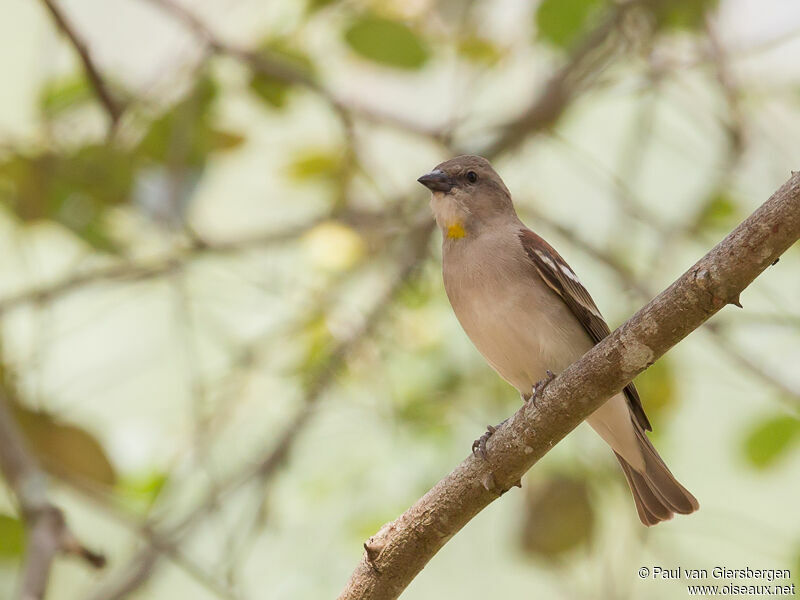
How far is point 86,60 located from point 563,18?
2011mm

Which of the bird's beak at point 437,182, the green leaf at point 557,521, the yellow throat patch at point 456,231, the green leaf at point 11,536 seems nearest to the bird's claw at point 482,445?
the yellow throat patch at point 456,231

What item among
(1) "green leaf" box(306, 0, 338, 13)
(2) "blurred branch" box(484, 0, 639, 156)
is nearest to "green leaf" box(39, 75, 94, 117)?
(1) "green leaf" box(306, 0, 338, 13)

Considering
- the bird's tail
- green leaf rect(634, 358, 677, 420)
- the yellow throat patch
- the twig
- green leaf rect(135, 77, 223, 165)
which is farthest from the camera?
green leaf rect(634, 358, 677, 420)

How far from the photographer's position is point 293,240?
568 cm

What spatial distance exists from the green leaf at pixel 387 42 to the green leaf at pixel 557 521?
7.00ft

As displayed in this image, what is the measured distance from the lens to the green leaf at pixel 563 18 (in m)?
4.49

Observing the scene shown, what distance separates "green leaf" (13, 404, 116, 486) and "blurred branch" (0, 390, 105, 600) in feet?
1.39

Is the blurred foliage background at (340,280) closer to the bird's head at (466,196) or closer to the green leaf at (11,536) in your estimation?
the green leaf at (11,536)

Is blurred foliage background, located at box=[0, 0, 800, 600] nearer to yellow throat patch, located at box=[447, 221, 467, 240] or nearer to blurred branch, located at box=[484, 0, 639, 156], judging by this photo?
blurred branch, located at box=[484, 0, 639, 156]

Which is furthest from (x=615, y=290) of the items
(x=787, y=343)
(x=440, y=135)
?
(x=440, y=135)

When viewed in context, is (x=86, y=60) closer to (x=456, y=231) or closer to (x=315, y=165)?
(x=456, y=231)

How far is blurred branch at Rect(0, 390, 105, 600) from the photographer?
10.7 feet

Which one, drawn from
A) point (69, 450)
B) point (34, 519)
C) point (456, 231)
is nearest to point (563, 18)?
point (456, 231)

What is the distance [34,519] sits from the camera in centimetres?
358
